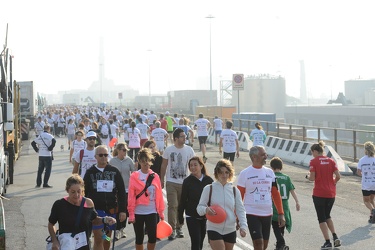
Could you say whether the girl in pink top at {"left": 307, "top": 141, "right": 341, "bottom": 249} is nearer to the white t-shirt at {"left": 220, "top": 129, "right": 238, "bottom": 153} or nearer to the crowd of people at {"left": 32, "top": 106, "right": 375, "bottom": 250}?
the crowd of people at {"left": 32, "top": 106, "right": 375, "bottom": 250}

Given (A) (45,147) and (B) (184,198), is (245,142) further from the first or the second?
(B) (184,198)

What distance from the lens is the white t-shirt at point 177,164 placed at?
36.2ft

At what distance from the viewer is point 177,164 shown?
11047 mm

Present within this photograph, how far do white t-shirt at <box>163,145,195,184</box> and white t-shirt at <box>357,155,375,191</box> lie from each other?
3548 millimetres

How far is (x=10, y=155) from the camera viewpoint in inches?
741

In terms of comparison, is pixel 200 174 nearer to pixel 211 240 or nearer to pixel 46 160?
pixel 211 240

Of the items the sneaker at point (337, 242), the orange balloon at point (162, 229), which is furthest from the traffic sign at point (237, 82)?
the orange balloon at point (162, 229)

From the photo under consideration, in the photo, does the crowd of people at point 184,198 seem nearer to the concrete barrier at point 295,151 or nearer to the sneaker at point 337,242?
the sneaker at point 337,242

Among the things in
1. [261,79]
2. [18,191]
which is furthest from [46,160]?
[261,79]

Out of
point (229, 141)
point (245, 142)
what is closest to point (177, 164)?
point (229, 141)

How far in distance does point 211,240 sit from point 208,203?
406 millimetres

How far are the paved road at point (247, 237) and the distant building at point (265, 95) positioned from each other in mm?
72660

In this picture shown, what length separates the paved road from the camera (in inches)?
434

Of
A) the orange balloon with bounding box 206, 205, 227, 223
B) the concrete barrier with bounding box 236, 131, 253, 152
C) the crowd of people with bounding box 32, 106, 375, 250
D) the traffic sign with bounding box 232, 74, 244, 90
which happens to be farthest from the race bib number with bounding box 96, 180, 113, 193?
the traffic sign with bounding box 232, 74, 244, 90
